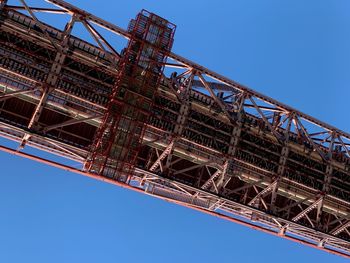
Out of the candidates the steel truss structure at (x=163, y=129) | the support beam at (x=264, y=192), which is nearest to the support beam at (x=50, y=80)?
the steel truss structure at (x=163, y=129)

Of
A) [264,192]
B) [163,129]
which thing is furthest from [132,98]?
[264,192]

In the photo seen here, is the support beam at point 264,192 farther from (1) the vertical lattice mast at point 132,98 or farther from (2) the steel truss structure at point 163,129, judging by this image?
(1) the vertical lattice mast at point 132,98

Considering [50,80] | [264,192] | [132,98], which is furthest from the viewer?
[264,192]

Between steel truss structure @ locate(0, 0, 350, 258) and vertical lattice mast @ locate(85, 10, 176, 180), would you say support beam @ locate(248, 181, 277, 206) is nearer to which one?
steel truss structure @ locate(0, 0, 350, 258)

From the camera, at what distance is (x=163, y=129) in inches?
1432

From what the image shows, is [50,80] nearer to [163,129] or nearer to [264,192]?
[163,129]

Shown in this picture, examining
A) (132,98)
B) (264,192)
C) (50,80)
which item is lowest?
(264,192)

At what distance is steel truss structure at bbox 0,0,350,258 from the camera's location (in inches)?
1309

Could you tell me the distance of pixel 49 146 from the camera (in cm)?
3434

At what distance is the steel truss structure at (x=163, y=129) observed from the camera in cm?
3325

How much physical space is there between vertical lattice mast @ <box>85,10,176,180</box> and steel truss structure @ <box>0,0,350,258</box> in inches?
4.2

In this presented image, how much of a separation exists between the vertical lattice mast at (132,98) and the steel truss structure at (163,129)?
0.35ft

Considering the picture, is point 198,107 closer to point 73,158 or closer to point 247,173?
point 247,173

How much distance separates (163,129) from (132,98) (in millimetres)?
3342
